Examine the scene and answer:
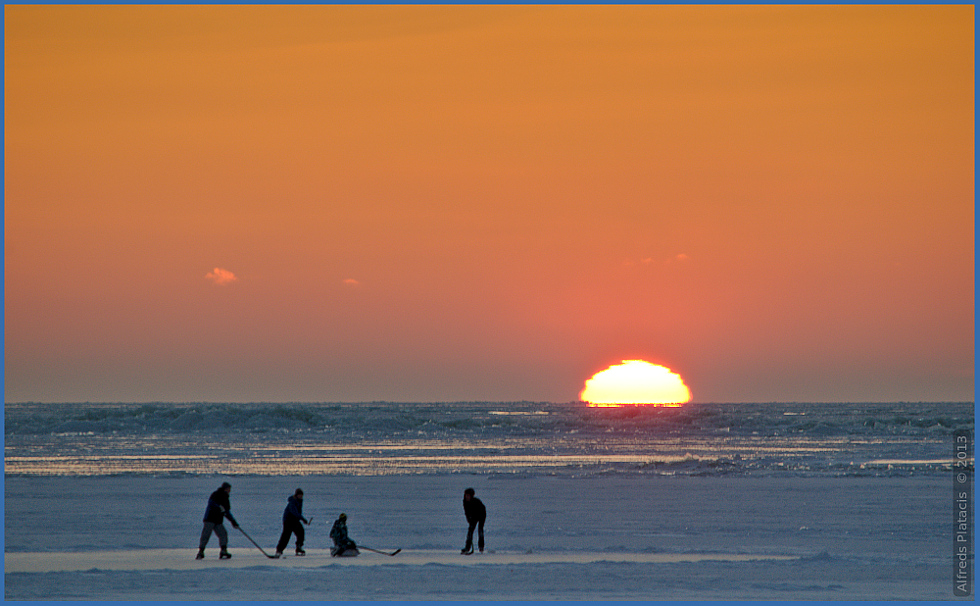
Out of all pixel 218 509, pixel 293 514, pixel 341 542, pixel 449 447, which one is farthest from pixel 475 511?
pixel 449 447

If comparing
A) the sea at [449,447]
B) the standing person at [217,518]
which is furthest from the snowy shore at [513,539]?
the sea at [449,447]

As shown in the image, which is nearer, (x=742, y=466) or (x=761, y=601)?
(x=761, y=601)

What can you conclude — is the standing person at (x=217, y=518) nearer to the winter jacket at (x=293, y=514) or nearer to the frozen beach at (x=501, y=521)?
the frozen beach at (x=501, y=521)

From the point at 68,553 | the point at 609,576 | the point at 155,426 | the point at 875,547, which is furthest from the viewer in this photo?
the point at 155,426

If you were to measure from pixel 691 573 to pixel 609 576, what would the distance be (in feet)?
4.07

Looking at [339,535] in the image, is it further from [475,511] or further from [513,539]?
[513,539]

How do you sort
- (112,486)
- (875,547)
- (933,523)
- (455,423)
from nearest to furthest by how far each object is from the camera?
(875,547) → (933,523) → (112,486) → (455,423)

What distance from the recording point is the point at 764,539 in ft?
58.2

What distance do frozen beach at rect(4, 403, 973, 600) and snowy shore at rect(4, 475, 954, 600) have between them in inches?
2.3

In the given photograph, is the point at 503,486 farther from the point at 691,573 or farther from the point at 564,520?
the point at 691,573

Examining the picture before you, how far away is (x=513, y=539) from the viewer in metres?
18.0

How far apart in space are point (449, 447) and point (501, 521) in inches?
978

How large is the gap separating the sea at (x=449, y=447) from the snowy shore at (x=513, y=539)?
10.8 ft

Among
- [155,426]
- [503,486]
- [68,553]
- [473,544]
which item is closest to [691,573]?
[473,544]
